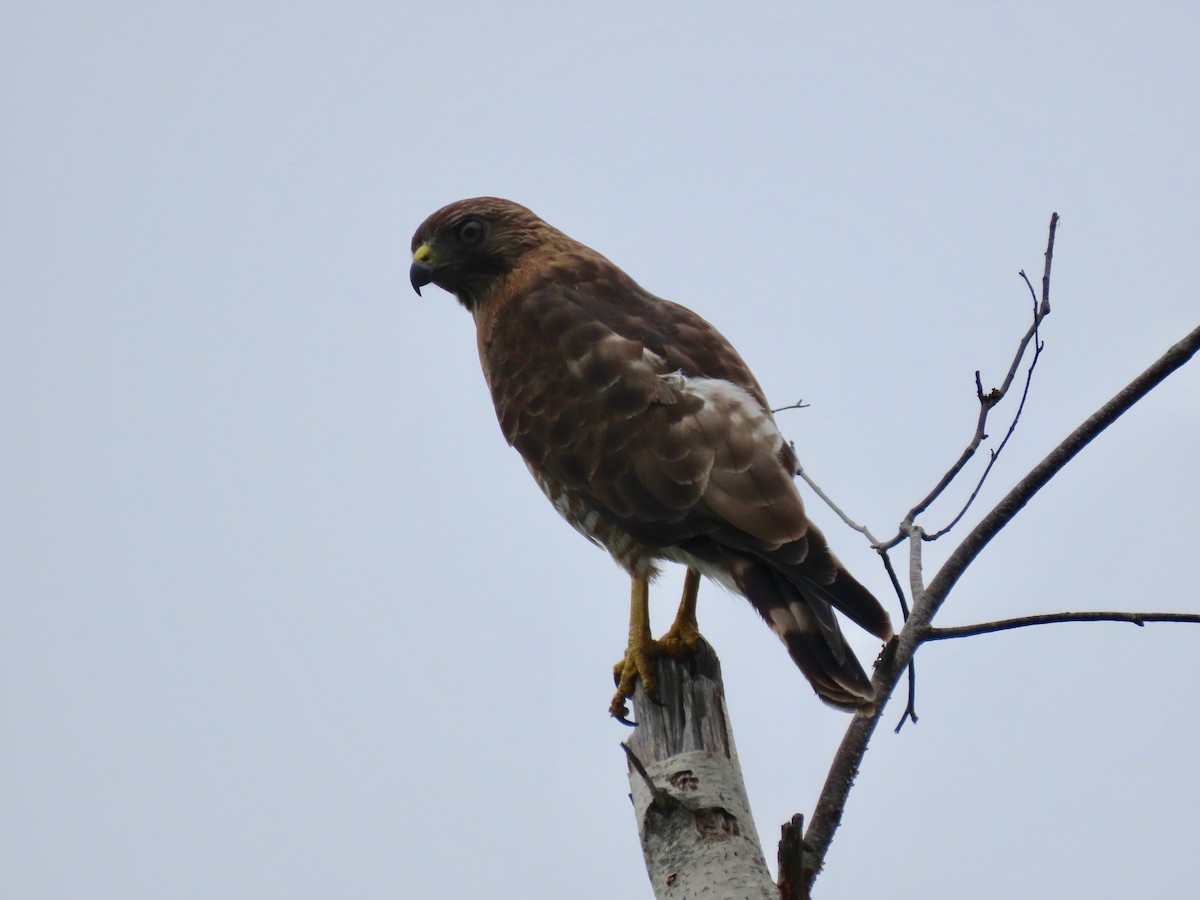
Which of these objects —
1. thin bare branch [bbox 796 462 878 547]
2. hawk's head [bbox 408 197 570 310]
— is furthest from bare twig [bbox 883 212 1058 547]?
hawk's head [bbox 408 197 570 310]

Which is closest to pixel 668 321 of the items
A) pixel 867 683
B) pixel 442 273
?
pixel 442 273

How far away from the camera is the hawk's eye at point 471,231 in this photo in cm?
→ 529

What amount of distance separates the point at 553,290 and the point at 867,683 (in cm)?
226

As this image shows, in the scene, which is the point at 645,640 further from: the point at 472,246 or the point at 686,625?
the point at 472,246

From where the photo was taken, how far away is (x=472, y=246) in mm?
5285

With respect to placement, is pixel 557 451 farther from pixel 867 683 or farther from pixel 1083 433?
pixel 1083 433

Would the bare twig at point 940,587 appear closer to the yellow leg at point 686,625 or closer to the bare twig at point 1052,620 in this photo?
the bare twig at point 1052,620

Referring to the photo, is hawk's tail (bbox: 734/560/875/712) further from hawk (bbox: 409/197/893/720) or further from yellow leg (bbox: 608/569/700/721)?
yellow leg (bbox: 608/569/700/721)

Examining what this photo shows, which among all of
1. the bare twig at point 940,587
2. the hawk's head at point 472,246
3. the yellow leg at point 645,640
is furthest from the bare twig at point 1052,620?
the hawk's head at point 472,246

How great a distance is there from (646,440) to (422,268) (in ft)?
5.73

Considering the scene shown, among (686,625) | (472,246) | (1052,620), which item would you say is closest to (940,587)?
(1052,620)

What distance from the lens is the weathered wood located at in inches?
106

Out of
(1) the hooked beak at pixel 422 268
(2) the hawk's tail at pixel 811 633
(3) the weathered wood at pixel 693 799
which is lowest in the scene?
(3) the weathered wood at pixel 693 799

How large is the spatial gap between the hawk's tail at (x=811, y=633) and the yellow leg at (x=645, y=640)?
0.88 ft
